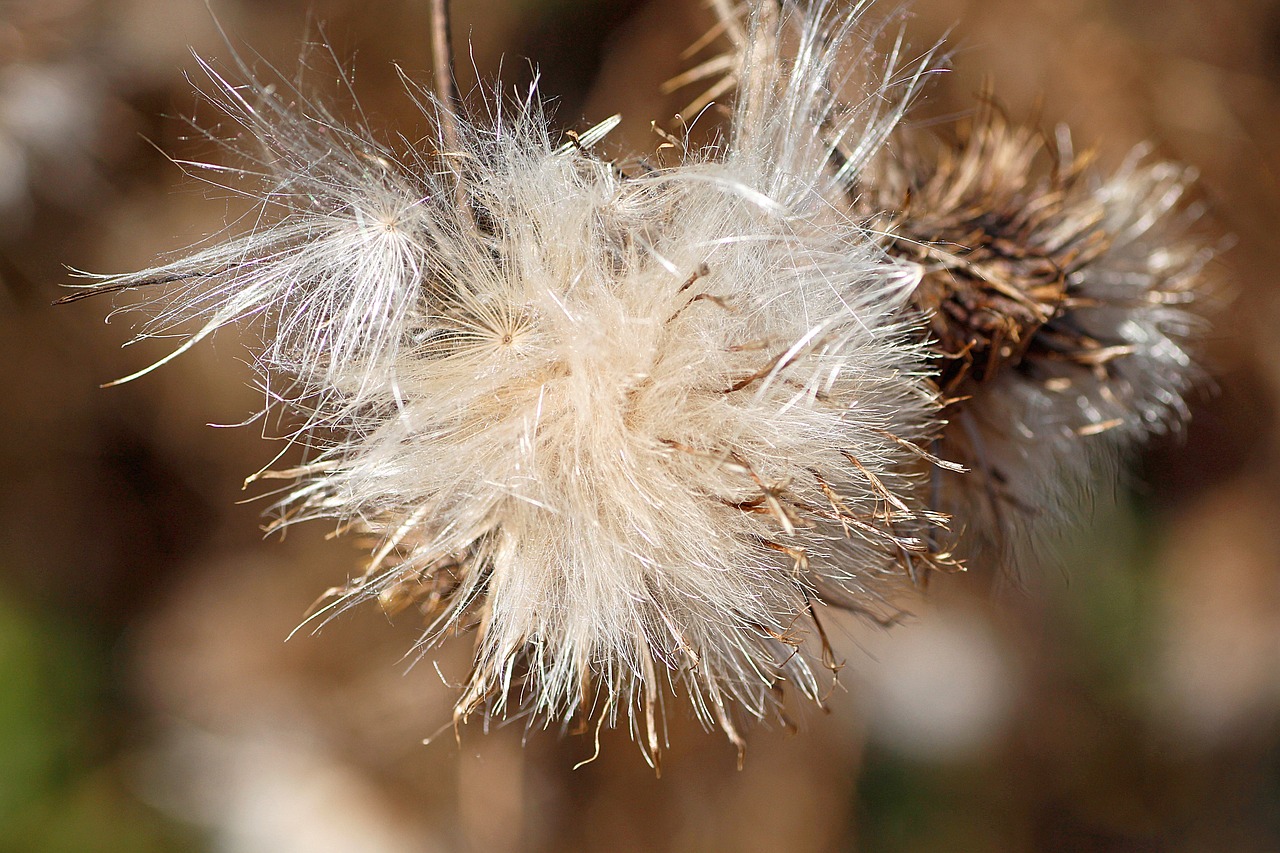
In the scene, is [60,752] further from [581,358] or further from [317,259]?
[581,358]

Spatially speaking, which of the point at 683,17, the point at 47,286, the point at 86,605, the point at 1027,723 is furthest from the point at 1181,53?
the point at 86,605

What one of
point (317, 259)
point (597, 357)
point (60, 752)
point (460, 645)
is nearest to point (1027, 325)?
point (597, 357)

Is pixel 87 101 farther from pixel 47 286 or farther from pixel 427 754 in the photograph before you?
pixel 427 754

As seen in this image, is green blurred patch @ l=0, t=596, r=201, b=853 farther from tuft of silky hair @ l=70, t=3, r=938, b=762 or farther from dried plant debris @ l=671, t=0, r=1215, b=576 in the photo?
dried plant debris @ l=671, t=0, r=1215, b=576

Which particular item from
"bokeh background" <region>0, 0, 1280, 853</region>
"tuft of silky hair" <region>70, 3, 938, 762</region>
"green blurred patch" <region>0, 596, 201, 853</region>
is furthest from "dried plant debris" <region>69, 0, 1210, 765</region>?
"green blurred patch" <region>0, 596, 201, 853</region>

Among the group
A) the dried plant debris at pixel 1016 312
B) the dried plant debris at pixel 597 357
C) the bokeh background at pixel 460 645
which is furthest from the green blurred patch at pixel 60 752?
the dried plant debris at pixel 1016 312
